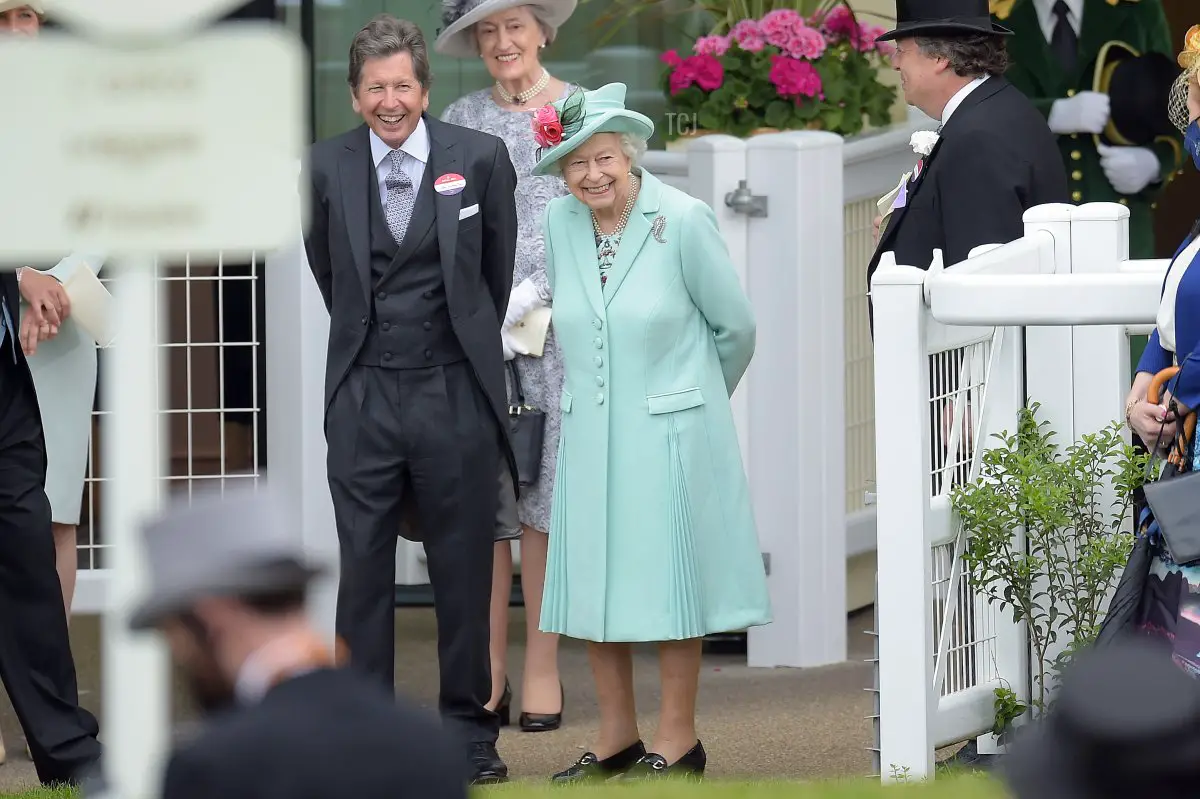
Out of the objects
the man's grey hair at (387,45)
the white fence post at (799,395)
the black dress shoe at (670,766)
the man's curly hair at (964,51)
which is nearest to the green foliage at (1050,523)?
the black dress shoe at (670,766)

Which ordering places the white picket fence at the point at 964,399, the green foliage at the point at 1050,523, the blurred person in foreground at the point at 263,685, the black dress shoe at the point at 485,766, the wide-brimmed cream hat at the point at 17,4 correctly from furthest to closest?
1. the black dress shoe at the point at 485,766
2. the wide-brimmed cream hat at the point at 17,4
3. the green foliage at the point at 1050,523
4. the white picket fence at the point at 964,399
5. the blurred person in foreground at the point at 263,685

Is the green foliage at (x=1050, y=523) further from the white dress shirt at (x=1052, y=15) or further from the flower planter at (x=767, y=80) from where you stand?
the white dress shirt at (x=1052, y=15)

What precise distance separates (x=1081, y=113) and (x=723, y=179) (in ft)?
3.88

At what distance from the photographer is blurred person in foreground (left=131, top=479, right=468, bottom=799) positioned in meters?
1.96

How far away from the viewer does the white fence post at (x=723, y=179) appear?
6.75 meters

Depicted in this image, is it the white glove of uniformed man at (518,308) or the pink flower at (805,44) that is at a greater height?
the pink flower at (805,44)

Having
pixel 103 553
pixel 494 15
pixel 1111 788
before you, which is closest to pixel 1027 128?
pixel 494 15

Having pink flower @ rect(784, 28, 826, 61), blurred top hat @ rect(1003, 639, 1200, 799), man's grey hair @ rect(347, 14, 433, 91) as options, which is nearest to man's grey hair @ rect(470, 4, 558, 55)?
man's grey hair @ rect(347, 14, 433, 91)

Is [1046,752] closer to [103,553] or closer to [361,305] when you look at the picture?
[361,305]

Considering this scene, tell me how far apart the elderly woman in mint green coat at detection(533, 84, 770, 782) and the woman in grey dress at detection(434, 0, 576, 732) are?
0.72 meters

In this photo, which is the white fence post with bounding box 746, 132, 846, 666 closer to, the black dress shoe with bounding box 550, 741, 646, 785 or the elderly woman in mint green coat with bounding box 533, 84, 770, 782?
the elderly woman in mint green coat with bounding box 533, 84, 770, 782

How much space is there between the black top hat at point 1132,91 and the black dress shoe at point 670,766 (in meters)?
2.76

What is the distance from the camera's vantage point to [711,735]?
604cm

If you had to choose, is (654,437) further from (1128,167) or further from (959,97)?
(1128,167)
